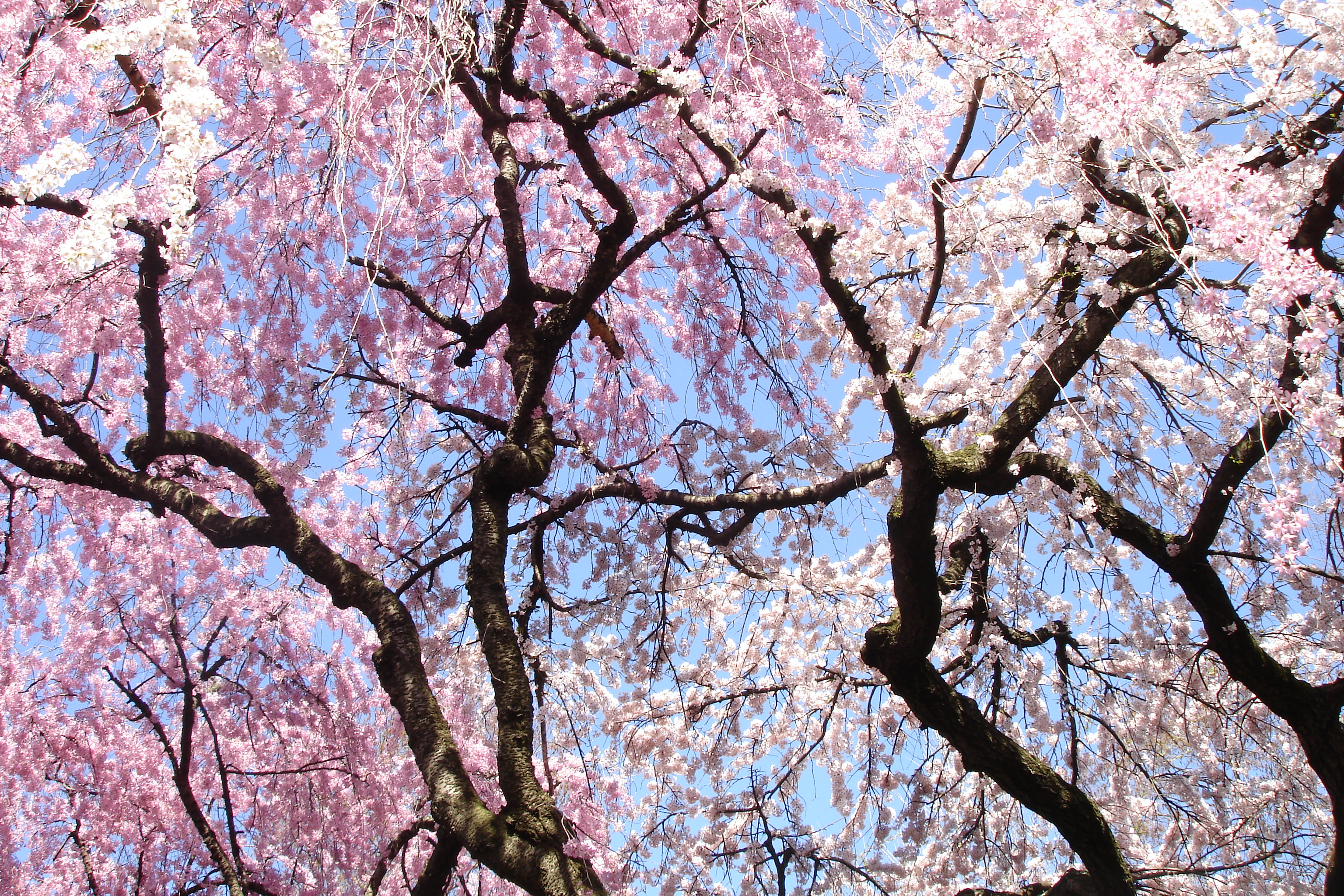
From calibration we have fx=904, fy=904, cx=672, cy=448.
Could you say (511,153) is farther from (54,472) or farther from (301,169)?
(54,472)

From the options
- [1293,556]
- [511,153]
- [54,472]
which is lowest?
[1293,556]

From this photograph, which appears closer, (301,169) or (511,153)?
(511,153)

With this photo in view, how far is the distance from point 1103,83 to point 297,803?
253 inches

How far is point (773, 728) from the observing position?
6789 millimetres

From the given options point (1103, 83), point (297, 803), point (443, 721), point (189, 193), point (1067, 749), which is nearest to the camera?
point (189, 193)

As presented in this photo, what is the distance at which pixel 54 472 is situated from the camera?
4.06 m

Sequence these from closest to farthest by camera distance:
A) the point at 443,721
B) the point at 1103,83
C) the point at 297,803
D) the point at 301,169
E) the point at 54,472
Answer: the point at 1103,83, the point at 443,721, the point at 54,472, the point at 301,169, the point at 297,803

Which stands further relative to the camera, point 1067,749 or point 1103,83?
point 1067,749

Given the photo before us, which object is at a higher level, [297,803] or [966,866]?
[297,803]

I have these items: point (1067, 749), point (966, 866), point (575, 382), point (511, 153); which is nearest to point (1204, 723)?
point (1067, 749)

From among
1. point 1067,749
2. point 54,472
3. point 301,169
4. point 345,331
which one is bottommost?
point 1067,749

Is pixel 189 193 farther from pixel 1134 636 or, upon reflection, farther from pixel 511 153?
pixel 1134 636

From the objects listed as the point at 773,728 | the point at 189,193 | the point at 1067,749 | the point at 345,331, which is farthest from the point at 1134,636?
the point at 189,193

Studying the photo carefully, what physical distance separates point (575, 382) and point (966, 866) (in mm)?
4170
